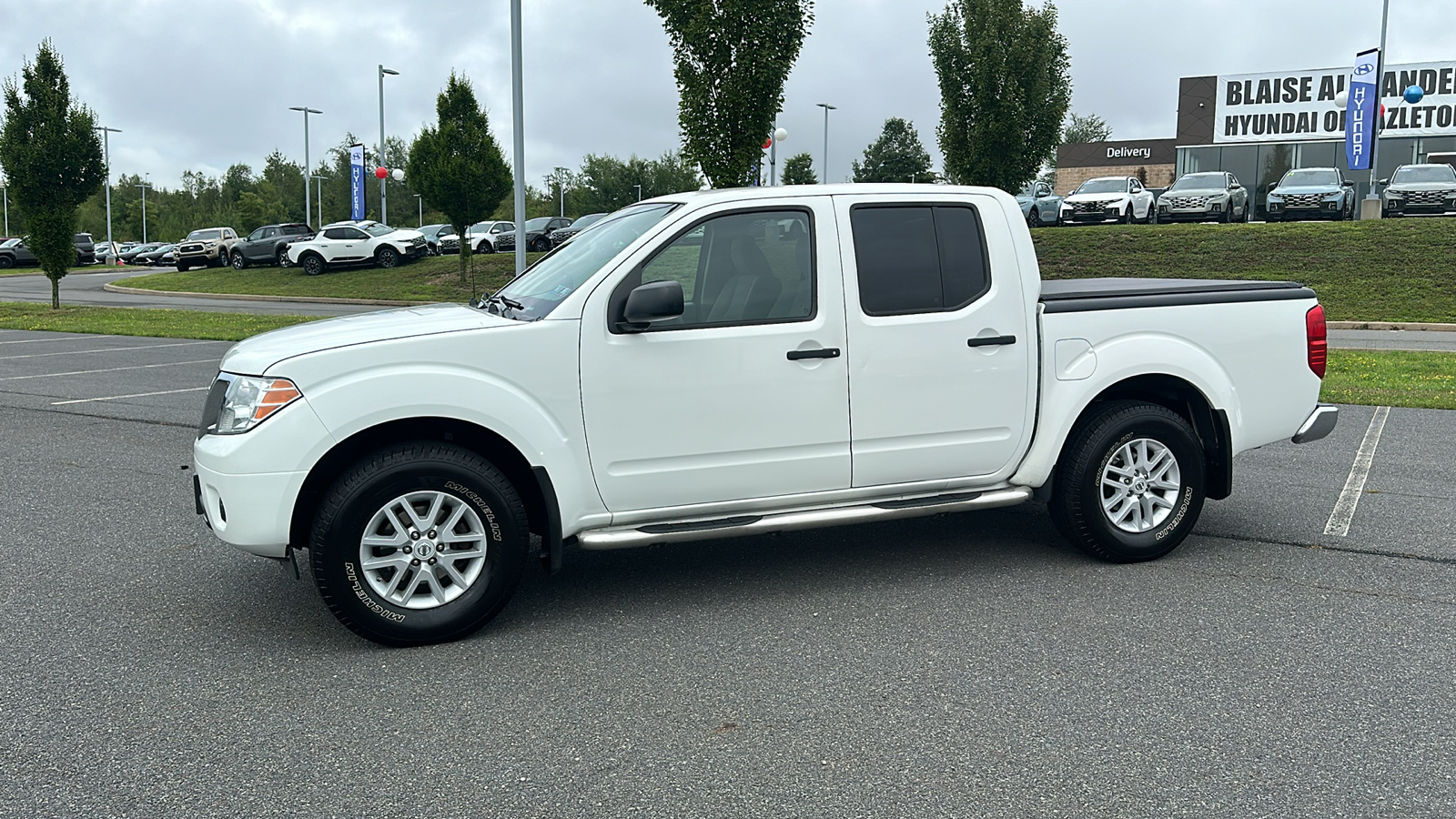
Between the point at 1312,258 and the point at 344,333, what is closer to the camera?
the point at 344,333

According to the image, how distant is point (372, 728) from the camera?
12.8 feet

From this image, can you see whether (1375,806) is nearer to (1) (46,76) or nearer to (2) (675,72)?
(2) (675,72)

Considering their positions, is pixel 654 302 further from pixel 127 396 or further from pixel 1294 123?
pixel 1294 123

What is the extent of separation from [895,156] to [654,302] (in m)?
88.5

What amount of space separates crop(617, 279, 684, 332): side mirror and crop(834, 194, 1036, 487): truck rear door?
88cm

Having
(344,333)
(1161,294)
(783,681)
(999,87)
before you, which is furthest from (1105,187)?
(783,681)

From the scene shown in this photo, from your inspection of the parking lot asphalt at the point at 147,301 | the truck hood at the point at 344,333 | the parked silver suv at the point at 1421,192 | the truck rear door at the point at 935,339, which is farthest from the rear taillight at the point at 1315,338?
the parked silver suv at the point at 1421,192

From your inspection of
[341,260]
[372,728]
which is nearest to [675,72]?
[372,728]

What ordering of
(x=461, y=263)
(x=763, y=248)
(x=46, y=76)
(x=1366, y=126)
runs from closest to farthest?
(x=763, y=248) < (x=46, y=76) < (x=1366, y=126) < (x=461, y=263)

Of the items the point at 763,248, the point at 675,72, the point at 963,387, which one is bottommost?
the point at 963,387

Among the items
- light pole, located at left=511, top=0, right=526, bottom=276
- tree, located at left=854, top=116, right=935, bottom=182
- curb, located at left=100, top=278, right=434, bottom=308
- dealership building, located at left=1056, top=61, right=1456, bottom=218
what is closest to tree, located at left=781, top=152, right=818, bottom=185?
tree, located at left=854, top=116, right=935, bottom=182

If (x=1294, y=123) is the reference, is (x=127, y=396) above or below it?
below

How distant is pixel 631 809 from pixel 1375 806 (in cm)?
210

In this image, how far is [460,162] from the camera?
3316 centimetres
